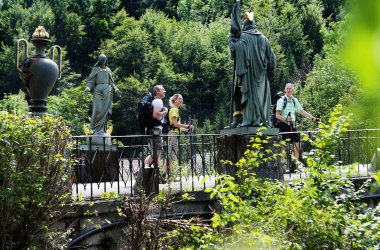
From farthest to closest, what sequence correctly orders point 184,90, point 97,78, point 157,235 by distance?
point 184,90
point 97,78
point 157,235

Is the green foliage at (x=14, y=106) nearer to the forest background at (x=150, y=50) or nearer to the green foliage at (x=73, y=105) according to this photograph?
the green foliage at (x=73, y=105)

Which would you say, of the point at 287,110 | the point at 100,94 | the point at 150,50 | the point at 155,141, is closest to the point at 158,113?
the point at 155,141

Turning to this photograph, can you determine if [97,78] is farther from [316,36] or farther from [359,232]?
[316,36]

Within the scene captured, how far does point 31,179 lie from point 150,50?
178 feet

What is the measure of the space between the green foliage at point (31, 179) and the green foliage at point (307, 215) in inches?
A: 67.6

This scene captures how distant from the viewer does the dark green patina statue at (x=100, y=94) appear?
14.7 meters

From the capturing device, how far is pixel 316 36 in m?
63.7

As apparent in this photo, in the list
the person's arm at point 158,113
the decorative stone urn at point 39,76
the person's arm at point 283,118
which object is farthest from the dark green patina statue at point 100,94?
the decorative stone urn at point 39,76

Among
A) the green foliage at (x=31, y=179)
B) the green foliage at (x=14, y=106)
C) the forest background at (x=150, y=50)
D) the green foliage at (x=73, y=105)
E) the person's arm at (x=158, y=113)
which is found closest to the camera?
the green foliage at (x=31, y=179)

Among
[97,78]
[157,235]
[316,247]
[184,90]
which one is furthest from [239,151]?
[184,90]

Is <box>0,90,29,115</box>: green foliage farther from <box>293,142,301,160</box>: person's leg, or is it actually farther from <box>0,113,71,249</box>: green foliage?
<box>293,142,301,160</box>: person's leg

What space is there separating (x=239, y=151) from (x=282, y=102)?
2991 millimetres

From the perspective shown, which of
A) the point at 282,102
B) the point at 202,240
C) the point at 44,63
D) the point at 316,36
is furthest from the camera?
the point at 316,36

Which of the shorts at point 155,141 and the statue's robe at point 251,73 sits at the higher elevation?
the statue's robe at point 251,73
